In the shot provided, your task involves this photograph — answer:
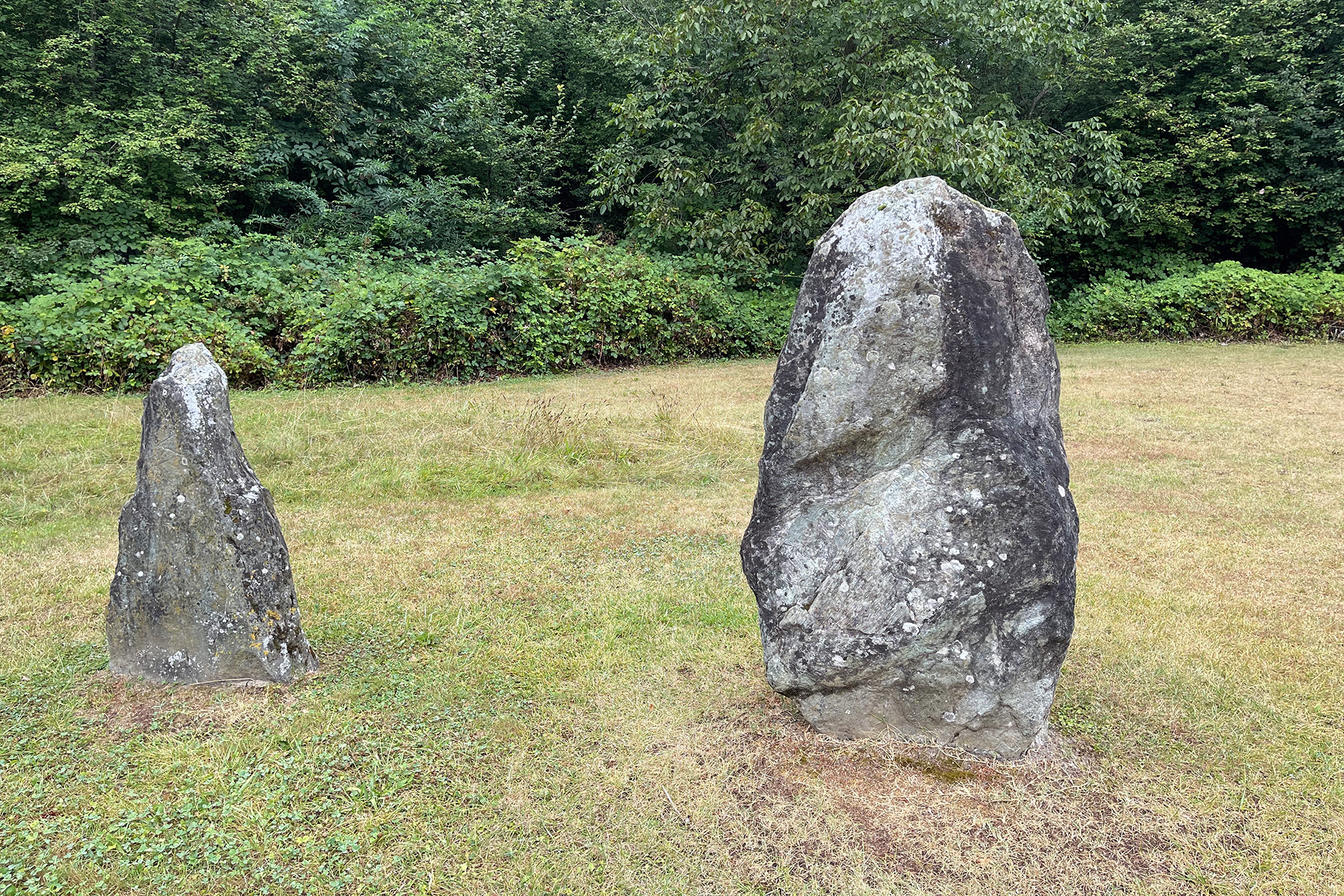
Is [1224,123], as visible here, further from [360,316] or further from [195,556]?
[195,556]

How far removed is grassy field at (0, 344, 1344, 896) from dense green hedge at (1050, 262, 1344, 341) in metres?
12.2

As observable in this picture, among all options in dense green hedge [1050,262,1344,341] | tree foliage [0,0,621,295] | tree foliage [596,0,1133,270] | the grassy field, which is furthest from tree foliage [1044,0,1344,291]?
the grassy field

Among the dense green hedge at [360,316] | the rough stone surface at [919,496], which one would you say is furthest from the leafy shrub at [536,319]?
the rough stone surface at [919,496]

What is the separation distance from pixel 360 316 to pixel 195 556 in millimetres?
9080

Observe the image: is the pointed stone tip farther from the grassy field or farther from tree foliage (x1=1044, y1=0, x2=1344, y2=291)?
tree foliage (x1=1044, y1=0, x2=1344, y2=291)

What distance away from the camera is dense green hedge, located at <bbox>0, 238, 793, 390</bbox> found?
11.5 m

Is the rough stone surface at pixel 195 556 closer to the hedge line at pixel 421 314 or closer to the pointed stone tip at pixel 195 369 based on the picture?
the pointed stone tip at pixel 195 369

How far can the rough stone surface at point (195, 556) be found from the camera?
441 centimetres

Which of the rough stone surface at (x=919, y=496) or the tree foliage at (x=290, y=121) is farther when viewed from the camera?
the tree foliage at (x=290, y=121)

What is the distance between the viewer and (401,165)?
19.2m

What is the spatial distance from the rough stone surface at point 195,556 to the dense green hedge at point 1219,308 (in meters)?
18.1

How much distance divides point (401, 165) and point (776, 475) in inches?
683

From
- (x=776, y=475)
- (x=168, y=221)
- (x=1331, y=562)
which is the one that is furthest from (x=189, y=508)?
(x=168, y=221)

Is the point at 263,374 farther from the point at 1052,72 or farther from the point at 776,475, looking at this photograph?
the point at 1052,72
